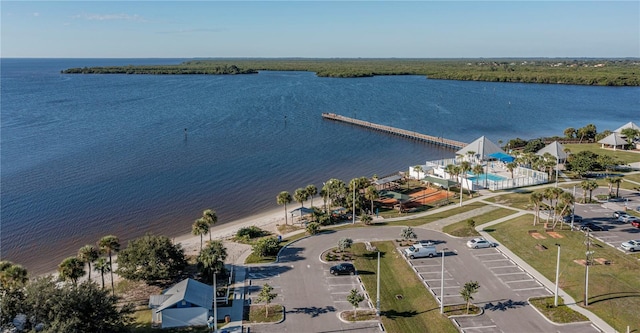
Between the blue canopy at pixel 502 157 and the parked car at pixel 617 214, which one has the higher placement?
the blue canopy at pixel 502 157

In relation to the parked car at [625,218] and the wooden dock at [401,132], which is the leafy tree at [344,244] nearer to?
the parked car at [625,218]

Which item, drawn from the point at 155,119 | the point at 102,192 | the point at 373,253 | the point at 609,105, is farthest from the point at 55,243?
the point at 609,105

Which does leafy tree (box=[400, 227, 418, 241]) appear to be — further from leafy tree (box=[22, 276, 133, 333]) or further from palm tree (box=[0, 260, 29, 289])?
palm tree (box=[0, 260, 29, 289])

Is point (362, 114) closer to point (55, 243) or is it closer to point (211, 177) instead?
point (211, 177)

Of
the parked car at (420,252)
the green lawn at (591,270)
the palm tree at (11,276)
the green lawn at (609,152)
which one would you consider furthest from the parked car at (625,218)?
the palm tree at (11,276)

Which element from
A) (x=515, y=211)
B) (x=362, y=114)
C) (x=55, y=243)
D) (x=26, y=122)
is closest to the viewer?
(x=55, y=243)

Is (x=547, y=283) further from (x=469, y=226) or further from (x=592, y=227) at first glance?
(x=592, y=227)

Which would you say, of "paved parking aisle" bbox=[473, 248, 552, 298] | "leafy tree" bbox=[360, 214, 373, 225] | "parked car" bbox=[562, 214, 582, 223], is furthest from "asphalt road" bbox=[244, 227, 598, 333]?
"parked car" bbox=[562, 214, 582, 223]
